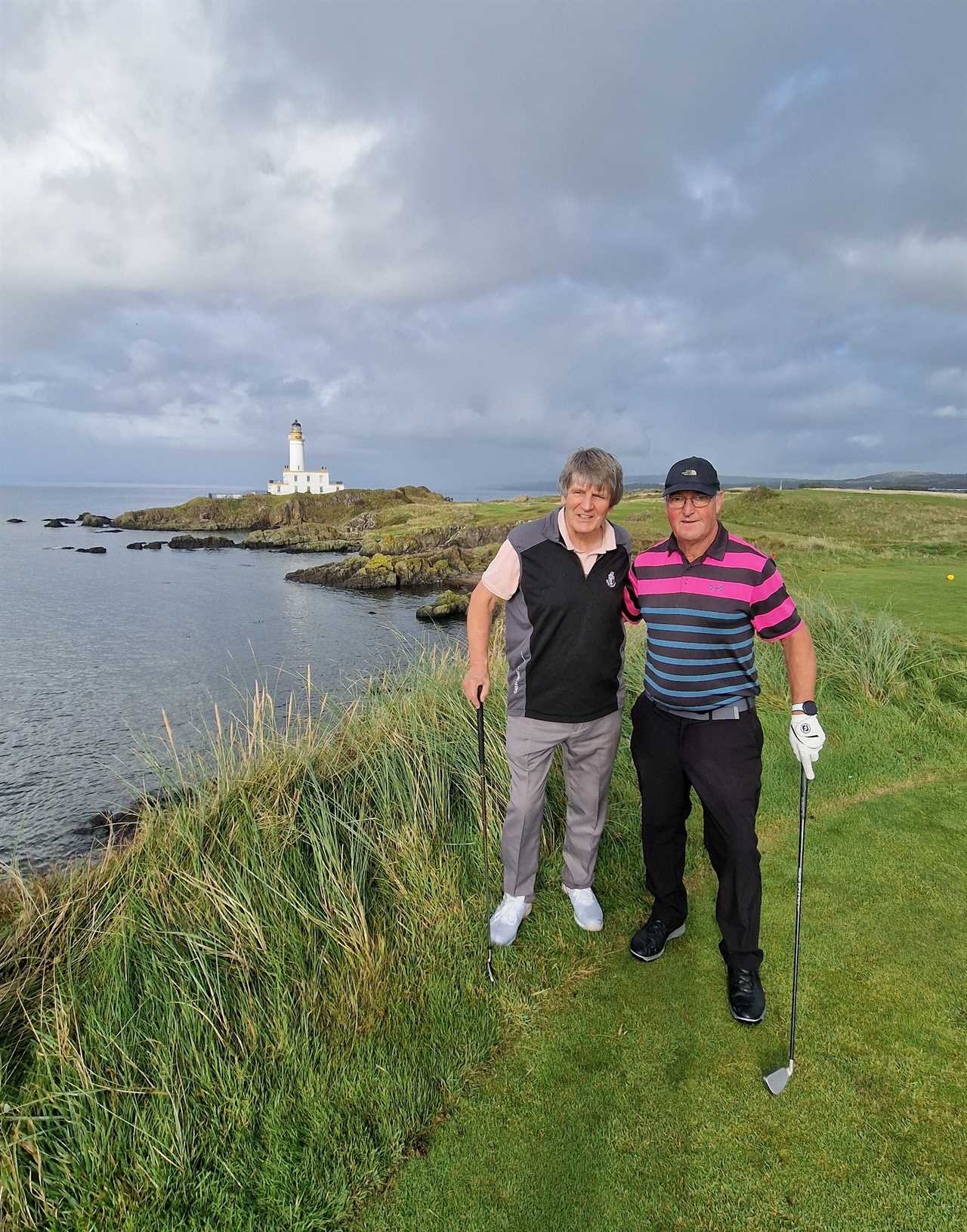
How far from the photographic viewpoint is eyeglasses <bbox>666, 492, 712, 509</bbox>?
10.2 feet

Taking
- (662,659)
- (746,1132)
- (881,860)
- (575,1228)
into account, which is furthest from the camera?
(881,860)

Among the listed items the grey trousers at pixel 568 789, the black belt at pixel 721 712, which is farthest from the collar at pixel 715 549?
the grey trousers at pixel 568 789

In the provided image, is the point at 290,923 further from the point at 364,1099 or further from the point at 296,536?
the point at 296,536

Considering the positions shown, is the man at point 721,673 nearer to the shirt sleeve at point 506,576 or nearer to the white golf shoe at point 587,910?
the shirt sleeve at point 506,576

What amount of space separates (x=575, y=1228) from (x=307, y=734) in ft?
12.2

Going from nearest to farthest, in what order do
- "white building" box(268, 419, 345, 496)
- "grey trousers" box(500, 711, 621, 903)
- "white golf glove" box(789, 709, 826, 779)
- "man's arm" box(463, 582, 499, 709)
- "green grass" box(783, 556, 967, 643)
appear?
"white golf glove" box(789, 709, 826, 779) < "man's arm" box(463, 582, 499, 709) < "grey trousers" box(500, 711, 621, 903) < "green grass" box(783, 556, 967, 643) < "white building" box(268, 419, 345, 496)

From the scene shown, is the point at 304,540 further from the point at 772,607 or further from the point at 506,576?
the point at 772,607

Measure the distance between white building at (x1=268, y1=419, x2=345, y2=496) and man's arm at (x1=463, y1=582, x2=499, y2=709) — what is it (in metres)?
106

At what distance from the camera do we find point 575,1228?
2326 millimetres

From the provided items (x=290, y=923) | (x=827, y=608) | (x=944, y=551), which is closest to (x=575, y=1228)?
(x=290, y=923)

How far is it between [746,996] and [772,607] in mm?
1995

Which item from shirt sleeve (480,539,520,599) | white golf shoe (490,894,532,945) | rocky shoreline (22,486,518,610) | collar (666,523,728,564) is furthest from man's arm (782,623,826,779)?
rocky shoreline (22,486,518,610)

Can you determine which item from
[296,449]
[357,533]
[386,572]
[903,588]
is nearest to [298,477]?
[296,449]

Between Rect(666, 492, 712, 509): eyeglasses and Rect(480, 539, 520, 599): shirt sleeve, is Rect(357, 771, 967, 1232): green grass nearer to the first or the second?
Rect(480, 539, 520, 599): shirt sleeve
